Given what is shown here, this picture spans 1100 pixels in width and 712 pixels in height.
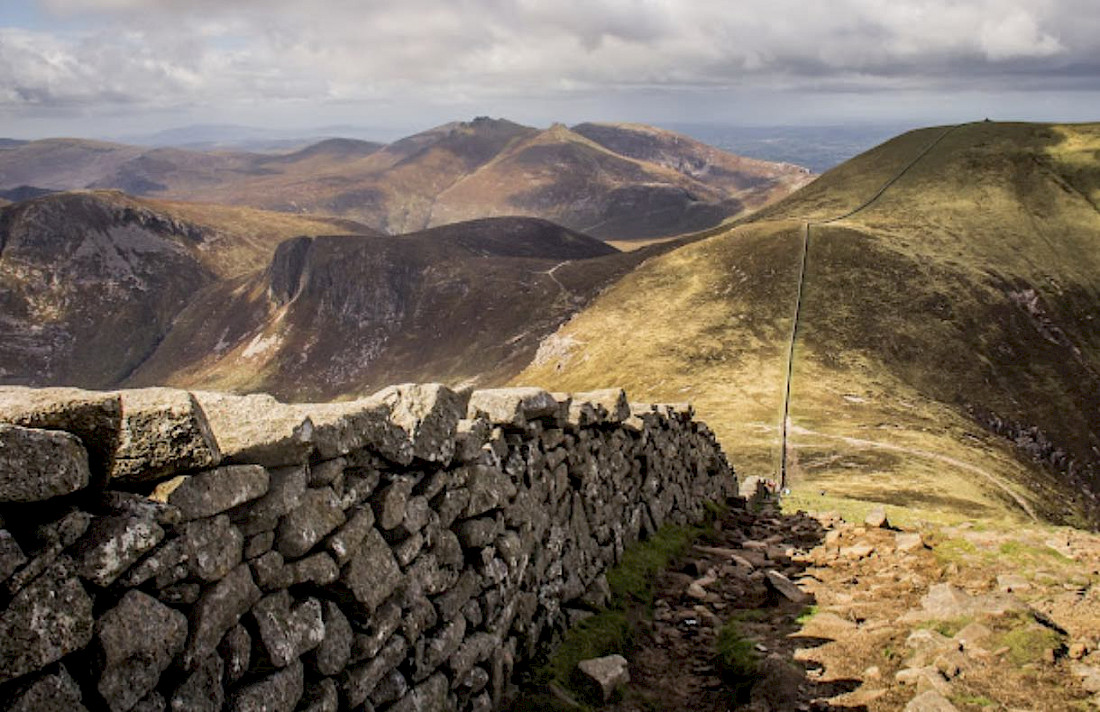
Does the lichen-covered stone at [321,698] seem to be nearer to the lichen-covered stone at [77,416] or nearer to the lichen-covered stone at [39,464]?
the lichen-covered stone at [77,416]

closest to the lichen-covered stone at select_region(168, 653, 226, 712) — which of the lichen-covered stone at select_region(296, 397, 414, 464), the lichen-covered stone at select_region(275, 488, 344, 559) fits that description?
the lichen-covered stone at select_region(275, 488, 344, 559)

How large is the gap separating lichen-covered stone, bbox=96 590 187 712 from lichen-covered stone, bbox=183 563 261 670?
0.21 metres

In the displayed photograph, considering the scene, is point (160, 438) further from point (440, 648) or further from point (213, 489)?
point (440, 648)

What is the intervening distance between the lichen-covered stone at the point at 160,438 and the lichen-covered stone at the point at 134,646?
4.07ft

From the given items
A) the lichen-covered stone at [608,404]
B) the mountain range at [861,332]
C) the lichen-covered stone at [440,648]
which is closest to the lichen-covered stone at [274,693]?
the lichen-covered stone at [440,648]

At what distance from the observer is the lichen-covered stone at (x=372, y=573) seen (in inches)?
386

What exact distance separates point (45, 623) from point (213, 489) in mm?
2056

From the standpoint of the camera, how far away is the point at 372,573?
10.2 meters

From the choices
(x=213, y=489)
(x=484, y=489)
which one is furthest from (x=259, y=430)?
(x=484, y=489)

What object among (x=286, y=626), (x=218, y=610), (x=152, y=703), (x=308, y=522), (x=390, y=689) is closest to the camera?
(x=152, y=703)

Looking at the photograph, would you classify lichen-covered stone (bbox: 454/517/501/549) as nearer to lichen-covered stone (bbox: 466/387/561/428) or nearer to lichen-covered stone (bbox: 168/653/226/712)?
lichen-covered stone (bbox: 466/387/561/428)

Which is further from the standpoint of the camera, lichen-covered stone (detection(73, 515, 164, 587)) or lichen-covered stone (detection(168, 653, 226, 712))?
lichen-covered stone (detection(168, 653, 226, 712))

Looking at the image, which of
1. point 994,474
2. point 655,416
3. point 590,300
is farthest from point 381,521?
point 590,300

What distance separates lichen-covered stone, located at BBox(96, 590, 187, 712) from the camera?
22.1ft
